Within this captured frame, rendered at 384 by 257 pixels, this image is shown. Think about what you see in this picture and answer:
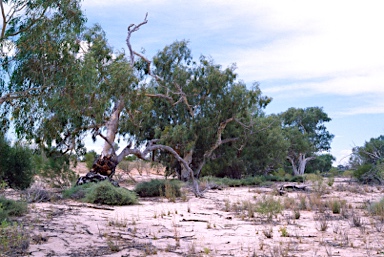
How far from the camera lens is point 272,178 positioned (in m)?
33.3

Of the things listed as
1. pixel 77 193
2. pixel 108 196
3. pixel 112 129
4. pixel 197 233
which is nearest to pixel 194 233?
pixel 197 233

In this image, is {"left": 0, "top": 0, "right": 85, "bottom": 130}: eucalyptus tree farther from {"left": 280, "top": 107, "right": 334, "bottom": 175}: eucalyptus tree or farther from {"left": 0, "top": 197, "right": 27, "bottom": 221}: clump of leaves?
{"left": 280, "top": 107, "right": 334, "bottom": 175}: eucalyptus tree

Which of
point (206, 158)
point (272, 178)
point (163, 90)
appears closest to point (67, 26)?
point (163, 90)

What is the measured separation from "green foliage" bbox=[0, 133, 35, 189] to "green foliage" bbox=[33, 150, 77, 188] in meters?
1.44

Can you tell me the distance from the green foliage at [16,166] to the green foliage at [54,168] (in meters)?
1.44

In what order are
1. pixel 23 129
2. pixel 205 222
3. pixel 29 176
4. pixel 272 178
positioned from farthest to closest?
pixel 272 178, pixel 29 176, pixel 23 129, pixel 205 222

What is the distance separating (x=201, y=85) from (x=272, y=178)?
32.3 feet

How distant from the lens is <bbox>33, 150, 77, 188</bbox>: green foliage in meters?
20.1

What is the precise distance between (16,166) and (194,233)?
36.6 ft

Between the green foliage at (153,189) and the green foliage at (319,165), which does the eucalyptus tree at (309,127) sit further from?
the green foliage at (153,189)

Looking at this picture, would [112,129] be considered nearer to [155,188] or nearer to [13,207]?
[155,188]

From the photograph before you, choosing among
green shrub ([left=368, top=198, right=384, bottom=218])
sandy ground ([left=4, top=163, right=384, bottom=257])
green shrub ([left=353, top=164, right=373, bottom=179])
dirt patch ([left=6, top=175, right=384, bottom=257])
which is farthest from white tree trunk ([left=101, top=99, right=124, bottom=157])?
green shrub ([left=353, top=164, right=373, bottom=179])

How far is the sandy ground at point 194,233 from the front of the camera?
7.64 m

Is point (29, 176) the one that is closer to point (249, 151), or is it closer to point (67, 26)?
point (67, 26)
